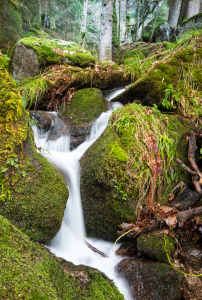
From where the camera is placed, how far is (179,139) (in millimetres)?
3373

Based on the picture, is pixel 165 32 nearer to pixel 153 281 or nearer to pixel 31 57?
pixel 31 57

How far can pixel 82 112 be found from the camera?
15.0 ft

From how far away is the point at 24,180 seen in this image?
2133 millimetres

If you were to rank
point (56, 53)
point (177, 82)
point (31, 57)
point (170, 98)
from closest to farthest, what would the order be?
1. point (170, 98)
2. point (177, 82)
3. point (31, 57)
4. point (56, 53)

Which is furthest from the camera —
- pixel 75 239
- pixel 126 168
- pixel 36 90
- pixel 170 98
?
pixel 36 90

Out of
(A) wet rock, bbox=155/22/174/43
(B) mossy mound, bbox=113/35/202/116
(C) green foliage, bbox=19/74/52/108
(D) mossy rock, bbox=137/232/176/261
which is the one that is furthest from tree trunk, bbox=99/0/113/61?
(D) mossy rock, bbox=137/232/176/261

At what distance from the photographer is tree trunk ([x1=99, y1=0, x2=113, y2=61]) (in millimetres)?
8414

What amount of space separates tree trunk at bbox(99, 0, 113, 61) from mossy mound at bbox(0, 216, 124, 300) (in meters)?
8.69

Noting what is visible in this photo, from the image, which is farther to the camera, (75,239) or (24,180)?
(75,239)

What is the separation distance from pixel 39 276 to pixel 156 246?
4.43 ft

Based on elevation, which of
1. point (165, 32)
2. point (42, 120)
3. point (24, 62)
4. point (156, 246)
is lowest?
point (156, 246)

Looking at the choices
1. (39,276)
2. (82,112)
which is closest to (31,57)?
(82,112)

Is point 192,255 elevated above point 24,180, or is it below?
below

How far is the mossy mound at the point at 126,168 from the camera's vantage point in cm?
261
